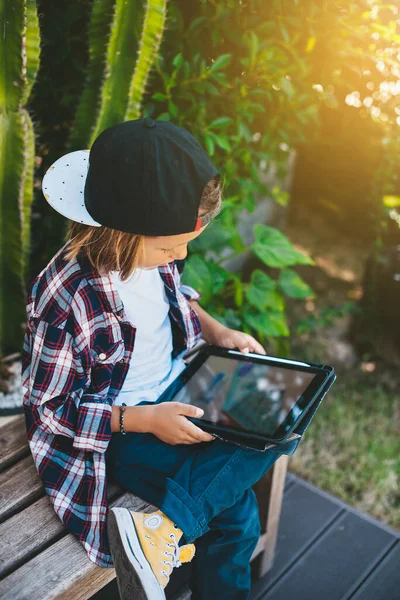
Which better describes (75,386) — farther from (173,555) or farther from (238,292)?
(238,292)

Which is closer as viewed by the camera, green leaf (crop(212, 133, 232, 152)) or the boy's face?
the boy's face

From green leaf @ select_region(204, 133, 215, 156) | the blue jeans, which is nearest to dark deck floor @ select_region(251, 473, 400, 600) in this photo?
the blue jeans

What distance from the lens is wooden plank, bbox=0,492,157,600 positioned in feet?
4.11

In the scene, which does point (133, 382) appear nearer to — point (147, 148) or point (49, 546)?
point (49, 546)

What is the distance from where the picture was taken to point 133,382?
1.62 metres

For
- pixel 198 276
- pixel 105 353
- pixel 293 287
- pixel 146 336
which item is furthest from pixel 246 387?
pixel 293 287

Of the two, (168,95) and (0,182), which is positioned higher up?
(168,95)

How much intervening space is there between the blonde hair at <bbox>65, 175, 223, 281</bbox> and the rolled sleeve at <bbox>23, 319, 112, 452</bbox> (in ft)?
0.60

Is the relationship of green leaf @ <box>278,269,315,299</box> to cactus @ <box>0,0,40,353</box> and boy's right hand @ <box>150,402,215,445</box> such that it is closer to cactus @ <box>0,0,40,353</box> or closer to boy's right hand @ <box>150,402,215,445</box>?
cactus @ <box>0,0,40,353</box>

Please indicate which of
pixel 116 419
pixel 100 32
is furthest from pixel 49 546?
pixel 100 32

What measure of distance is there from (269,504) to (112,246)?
3.26 ft

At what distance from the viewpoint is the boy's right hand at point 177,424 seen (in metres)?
1.43

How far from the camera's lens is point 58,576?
1.29 meters

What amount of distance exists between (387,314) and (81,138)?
1899 millimetres
